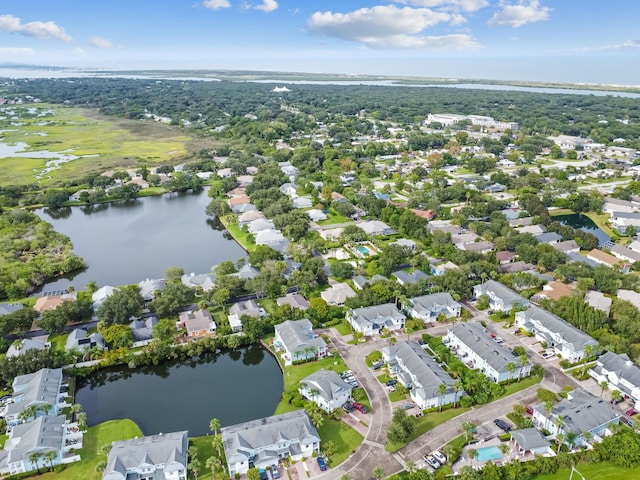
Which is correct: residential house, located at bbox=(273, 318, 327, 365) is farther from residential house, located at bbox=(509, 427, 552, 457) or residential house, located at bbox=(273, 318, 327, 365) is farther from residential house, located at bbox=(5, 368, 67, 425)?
residential house, located at bbox=(5, 368, 67, 425)

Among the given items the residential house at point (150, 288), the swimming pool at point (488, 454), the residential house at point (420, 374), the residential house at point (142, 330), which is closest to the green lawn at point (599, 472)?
the swimming pool at point (488, 454)

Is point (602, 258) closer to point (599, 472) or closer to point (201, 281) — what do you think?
point (599, 472)

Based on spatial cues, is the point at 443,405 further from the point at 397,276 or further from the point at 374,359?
the point at 397,276

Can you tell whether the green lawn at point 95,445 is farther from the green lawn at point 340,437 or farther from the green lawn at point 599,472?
the green lawn at point 599,472

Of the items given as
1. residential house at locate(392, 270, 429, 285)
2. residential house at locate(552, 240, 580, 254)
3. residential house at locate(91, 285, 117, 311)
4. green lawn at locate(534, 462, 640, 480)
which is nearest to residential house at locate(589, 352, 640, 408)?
green lawn at locate(534, 462, 640, 480)

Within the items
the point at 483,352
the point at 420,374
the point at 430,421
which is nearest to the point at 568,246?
the point at 483,352

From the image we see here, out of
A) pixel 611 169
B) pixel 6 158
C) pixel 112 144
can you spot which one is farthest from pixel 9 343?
pixel 611 169
